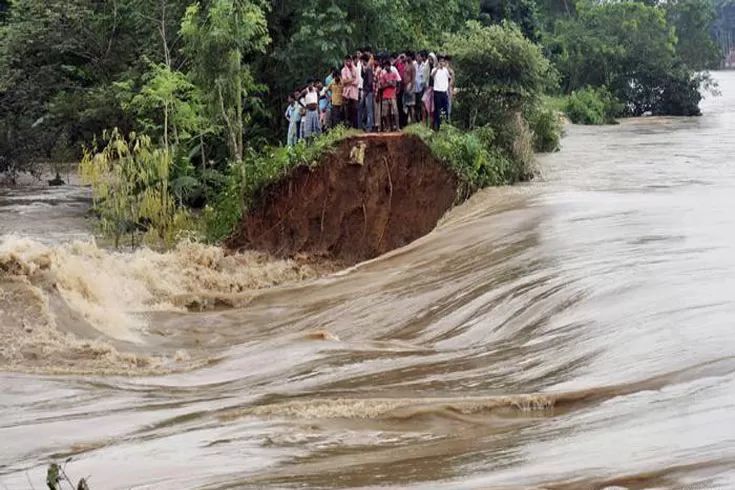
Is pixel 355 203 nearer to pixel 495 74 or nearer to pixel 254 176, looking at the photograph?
pixel 254 176

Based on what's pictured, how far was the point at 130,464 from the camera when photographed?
7438 millimetres

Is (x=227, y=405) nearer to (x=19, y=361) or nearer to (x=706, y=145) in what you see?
(x=19, y=361)

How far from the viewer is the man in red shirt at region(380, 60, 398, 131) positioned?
19.9 meters

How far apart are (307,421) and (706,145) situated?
2284 centimetres

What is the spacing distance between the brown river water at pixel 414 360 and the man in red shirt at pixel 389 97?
2.76 meters

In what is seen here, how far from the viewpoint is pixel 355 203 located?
19828 millimetres

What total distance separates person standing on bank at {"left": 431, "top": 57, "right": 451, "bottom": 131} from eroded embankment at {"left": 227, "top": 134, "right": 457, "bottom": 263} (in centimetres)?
80

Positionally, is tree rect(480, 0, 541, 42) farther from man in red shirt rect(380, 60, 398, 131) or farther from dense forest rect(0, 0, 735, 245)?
man in red shirt rect(380, 60, 398, 131)

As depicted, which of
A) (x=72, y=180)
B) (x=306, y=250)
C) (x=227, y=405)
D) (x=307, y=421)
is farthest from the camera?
(x=72, y=180)

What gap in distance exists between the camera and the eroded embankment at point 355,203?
19.5m

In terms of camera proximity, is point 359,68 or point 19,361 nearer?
point 19,361

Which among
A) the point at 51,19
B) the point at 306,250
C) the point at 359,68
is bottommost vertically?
the point at 306,250

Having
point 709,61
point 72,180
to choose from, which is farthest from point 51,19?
point 709,61

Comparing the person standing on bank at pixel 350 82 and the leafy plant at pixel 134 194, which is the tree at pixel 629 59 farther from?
the leafy plant at pixel 134 194
